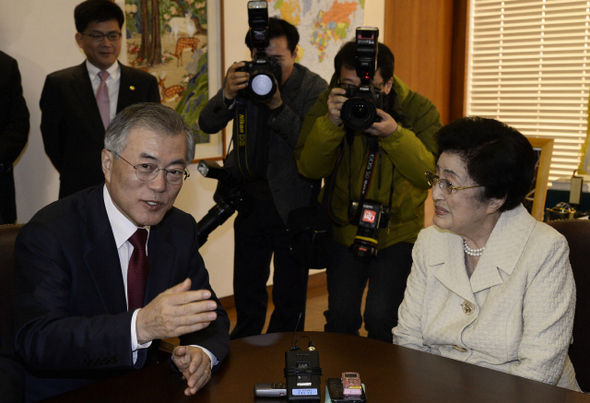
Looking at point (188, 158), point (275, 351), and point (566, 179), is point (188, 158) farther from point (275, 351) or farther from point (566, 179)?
point (566, 179)

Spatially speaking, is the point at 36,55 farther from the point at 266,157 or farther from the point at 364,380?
the point at 364,380

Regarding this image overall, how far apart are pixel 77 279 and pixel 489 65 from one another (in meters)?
5.10

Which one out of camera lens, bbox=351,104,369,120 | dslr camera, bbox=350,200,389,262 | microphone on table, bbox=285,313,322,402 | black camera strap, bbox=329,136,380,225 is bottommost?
microphone on table, bbox=285,313,322,402

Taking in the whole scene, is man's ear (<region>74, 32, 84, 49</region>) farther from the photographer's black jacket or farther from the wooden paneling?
the wooden paneling

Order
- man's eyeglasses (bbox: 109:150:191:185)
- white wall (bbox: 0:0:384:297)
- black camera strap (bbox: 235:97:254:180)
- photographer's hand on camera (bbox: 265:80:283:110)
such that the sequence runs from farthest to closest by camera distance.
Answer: white wall (bbox: 0:0:384:297) → black camera strap (bbox: 235:97:254:180) → photographer's hand on camera (bbox: 265:80:283:110) → man's eyeglasses (bbox: 109:150:191:185)

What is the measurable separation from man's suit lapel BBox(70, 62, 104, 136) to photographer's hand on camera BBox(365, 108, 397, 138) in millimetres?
1396

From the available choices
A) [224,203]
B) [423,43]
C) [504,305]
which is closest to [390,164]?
[224,203]

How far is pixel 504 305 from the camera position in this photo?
1.74 metres

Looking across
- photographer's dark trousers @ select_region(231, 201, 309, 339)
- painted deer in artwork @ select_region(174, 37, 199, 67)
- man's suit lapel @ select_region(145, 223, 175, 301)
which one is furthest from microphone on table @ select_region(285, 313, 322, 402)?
painted deer in artwork @ select_region(174, 37, 199, 67)

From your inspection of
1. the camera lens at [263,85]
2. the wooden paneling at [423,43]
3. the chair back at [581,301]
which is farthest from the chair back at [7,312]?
the wooden paneling at [423,43]

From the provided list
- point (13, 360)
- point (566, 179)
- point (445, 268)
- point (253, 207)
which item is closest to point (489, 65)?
point (566, 179)

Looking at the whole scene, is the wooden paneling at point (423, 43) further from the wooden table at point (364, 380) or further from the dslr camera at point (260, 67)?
the wooden table at point (364, 380)

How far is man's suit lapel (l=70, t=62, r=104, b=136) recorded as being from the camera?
3012 millimetres

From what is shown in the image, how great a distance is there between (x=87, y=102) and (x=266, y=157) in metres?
0.95
